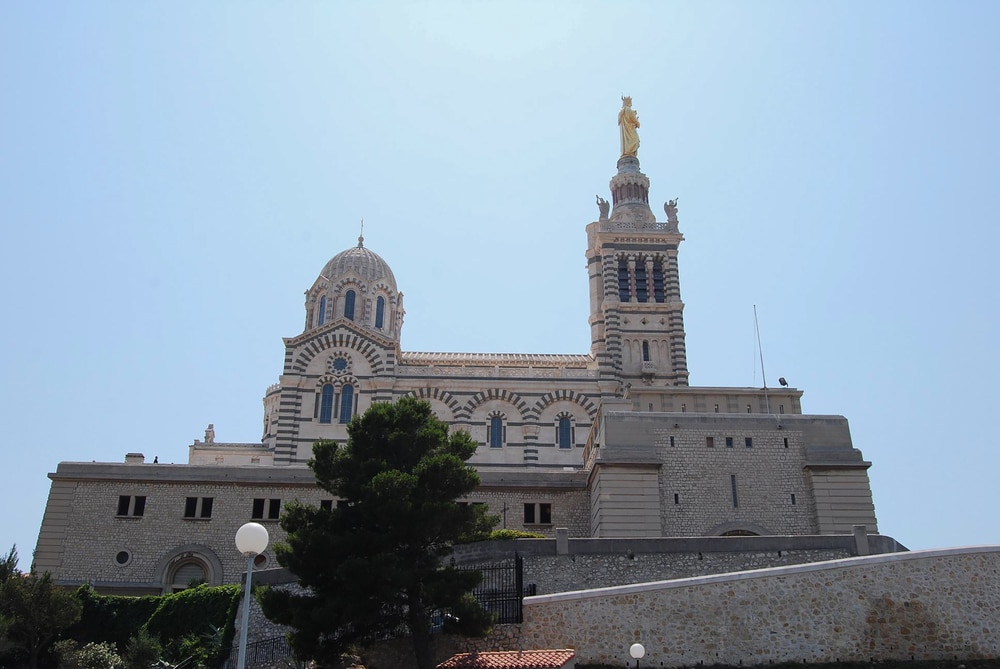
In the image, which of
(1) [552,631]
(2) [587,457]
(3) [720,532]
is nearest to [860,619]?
(1) [552,631]

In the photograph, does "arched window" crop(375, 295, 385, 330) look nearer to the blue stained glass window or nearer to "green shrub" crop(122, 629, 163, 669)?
the blue stained glass window

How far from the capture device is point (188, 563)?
33562 mm

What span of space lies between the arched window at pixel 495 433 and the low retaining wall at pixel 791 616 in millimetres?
23964

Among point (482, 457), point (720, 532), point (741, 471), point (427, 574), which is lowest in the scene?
point (427, 574)

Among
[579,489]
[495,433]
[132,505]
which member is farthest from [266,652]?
[495,433]

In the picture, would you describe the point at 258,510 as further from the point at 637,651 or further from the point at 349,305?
the point at 637,651

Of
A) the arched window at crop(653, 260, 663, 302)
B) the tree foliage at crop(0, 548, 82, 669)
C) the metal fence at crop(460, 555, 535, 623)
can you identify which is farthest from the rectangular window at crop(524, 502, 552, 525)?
the arched window at crop(653, 260, 663, 302)

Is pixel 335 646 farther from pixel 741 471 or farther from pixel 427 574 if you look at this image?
pixel 741 471

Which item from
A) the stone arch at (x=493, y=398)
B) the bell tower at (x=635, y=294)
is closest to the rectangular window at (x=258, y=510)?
the stone arch at (x=493, y=398)

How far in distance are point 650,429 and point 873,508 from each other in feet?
25.6

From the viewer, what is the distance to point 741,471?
3228 centimetres

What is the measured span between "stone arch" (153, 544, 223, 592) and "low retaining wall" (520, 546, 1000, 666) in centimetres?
1510

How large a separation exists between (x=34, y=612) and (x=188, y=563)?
7496 millimetres

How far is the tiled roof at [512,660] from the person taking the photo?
2006 cm
